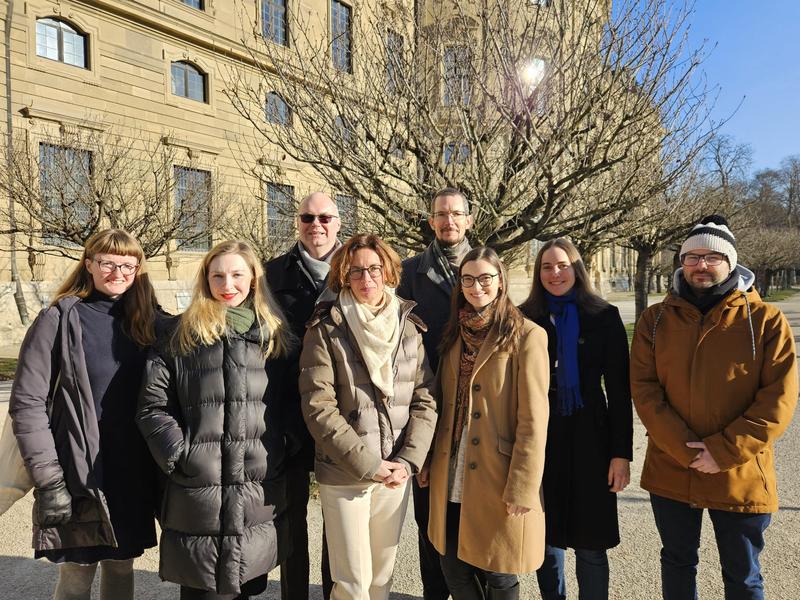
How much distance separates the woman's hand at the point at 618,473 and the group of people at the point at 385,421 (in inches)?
0.4

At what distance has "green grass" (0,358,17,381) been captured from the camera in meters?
12.0

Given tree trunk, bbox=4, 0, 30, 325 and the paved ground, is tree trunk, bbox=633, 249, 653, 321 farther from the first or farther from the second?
tree trunk, bbox=4, 0, 30, 325

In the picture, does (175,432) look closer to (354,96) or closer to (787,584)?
(787,584)

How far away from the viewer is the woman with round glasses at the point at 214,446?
99.2 inches

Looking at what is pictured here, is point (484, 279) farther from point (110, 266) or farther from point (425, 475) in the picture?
point (110, 266)

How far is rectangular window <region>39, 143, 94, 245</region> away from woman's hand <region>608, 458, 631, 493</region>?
1157 cm

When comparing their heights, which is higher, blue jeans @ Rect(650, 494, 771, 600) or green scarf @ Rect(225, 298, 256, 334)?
green scarf @ Rect(225, 298, 256, 334)

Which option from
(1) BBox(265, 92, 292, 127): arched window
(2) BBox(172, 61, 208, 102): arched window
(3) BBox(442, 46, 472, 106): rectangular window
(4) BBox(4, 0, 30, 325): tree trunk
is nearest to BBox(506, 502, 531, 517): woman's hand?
(3) BBox(442, 46, 472, 106): rectangular window

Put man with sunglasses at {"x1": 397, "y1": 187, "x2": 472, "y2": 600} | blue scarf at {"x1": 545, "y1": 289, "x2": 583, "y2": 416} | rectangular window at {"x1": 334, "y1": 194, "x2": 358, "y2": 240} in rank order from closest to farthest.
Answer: blue scarf at {"x1": 545, "y1": 289, "x2": 583, "y2": 416}
man with sunglasses at {"x1": 397, "y1": 187, "x2": 472, "y2": 600}
rectangular window at {"x1": 334, "y1": 194, "x2": 358, "y2": 240}

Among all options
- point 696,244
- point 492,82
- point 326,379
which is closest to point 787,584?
point 696,244

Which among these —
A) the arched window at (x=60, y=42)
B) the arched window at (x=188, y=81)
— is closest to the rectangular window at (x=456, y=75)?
the arched window at (x=60, y=42)

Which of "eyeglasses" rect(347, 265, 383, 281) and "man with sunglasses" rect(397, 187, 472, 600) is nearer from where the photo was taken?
"eyeglasses" rect(347, 265, 383, 281)

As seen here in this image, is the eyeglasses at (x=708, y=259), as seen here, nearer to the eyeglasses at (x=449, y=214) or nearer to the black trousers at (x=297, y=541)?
the eyeglasses at (x=449, y=214)

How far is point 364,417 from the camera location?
8.80 feet
